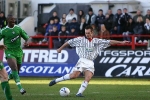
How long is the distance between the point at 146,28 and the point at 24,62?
6387 mm

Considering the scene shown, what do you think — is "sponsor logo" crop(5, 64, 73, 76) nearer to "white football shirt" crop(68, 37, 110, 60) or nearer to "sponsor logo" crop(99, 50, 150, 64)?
"sponsor logo" crop(99, 50, 150, 64)

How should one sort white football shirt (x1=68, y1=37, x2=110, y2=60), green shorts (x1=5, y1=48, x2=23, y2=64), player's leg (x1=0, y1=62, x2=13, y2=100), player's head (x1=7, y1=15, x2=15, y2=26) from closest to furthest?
player's leg (x1=0, y1=62, x2=13, y2=100)
white football shirt (x1=68, y1=37, x2=110, y2=60)
player's head (x1=7, y1=15, x2=15, y2=26)
green shorts (x1=5, y1=48, x2=23, y2=64)

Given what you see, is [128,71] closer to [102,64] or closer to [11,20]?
[102,64]

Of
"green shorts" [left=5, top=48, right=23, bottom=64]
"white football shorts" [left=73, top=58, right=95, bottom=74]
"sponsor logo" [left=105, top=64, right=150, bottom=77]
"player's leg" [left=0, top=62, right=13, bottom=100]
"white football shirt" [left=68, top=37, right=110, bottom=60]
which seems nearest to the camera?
"player's leg" [left=0, top=62, right=13, bottom=100]

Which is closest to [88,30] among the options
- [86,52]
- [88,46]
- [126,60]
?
[88,46]

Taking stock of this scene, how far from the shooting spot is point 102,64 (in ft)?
83.9

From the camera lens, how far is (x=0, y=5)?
32.5m

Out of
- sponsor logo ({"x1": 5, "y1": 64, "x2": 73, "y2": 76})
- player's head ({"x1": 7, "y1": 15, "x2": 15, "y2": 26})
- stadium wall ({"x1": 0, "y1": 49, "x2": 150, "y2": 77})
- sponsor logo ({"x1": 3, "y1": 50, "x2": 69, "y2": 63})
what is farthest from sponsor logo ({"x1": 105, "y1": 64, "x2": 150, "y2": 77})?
player's head ({"x1": 7, "y1": 15, "x2": 15, "y2": 26})

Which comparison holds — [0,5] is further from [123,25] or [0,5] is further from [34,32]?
[123,25]

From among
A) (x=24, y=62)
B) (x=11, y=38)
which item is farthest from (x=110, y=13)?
Result: (x=11, y=38)

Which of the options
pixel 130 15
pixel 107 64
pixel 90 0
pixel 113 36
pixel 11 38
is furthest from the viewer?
pixel 90 0

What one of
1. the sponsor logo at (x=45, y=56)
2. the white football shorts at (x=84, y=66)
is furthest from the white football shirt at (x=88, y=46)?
the sponsor logo at (x=45, y=56)

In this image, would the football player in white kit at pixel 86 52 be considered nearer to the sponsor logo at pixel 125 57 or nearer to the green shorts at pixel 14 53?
the green shorts at pixel 14 53

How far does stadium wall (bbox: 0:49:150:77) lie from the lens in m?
25.3
